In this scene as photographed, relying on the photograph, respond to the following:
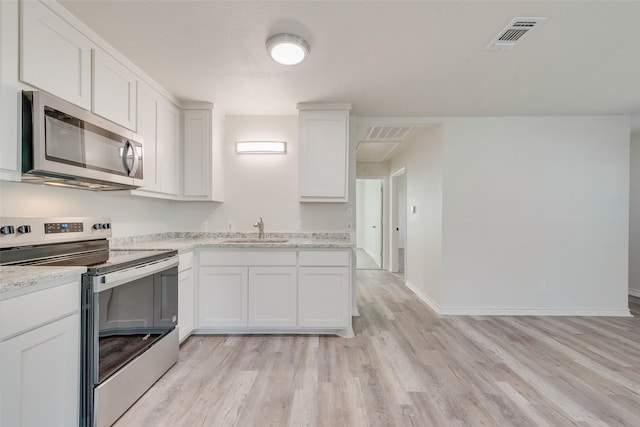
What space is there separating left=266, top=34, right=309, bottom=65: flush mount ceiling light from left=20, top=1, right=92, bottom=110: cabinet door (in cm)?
115

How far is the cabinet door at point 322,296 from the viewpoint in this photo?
105 inches

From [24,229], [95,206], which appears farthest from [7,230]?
[95,206]

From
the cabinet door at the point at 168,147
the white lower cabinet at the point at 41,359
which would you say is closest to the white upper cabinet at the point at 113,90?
the cabinet door at the point at 168,147

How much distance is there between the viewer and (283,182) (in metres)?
3.34

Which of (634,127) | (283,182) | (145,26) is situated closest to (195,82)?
(145,26)

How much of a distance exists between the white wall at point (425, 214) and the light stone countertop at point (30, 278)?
335 cm

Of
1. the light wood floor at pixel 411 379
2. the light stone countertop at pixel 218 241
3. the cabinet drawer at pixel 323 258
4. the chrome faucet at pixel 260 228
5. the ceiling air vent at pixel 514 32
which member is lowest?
the light wood floor at pixel 411 379

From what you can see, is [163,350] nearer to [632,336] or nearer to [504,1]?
[504,1]

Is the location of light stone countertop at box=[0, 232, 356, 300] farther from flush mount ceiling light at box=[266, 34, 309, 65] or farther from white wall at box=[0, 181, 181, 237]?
flush mount ceiling light at box=[266, 34, 309, 65]

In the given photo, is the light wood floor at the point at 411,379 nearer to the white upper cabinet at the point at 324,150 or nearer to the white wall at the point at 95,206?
the white wall at the point at 95,206

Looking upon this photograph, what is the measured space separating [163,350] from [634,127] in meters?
5.99

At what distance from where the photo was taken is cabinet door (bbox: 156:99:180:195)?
2597 mm

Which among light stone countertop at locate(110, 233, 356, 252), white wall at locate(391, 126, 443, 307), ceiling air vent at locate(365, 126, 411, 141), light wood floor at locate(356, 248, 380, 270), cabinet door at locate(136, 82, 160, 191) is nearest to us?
cabinet door at locate(136, 82, 160, 191)

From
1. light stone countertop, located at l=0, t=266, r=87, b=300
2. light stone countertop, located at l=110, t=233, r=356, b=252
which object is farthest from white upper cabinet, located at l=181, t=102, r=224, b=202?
light stone countertop, located at l=0, t=266, r=87, b=300
